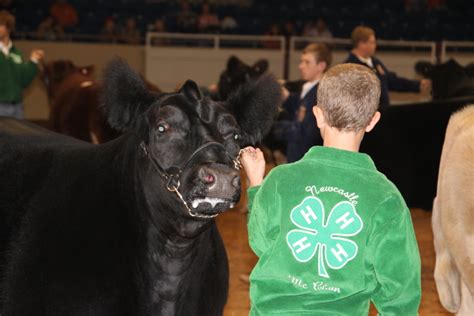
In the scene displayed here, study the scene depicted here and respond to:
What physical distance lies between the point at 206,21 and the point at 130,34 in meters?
1.63

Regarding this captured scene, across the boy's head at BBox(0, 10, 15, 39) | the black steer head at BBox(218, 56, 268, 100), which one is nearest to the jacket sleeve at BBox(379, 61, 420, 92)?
the black steer head at BBox(218, 56, 268, 100)

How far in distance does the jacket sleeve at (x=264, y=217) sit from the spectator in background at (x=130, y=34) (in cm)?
1485

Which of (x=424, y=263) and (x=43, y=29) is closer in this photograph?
(x=424, y=263)

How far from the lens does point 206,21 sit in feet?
58.0

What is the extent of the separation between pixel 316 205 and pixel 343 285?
0.24 metres

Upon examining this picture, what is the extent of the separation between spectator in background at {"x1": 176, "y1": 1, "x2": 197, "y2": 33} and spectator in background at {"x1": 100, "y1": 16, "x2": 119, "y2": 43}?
4.32 feet

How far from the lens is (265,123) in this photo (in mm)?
3414

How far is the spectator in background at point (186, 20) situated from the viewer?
1727 centimetres

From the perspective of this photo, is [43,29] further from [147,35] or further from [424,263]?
[424,263]

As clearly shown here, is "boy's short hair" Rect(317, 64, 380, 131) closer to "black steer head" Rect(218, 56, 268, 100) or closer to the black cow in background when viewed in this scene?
the black cow in background

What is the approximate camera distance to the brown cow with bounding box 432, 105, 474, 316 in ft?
12.8

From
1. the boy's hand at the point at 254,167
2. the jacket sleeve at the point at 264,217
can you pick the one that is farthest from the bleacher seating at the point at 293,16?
the jacket sleeve at the point at 264,217

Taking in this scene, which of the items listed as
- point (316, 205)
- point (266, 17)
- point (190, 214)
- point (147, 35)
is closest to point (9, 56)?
point (190, 214)

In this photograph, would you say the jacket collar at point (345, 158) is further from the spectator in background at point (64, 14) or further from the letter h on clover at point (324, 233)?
the spectator in background at point (64, 14)
